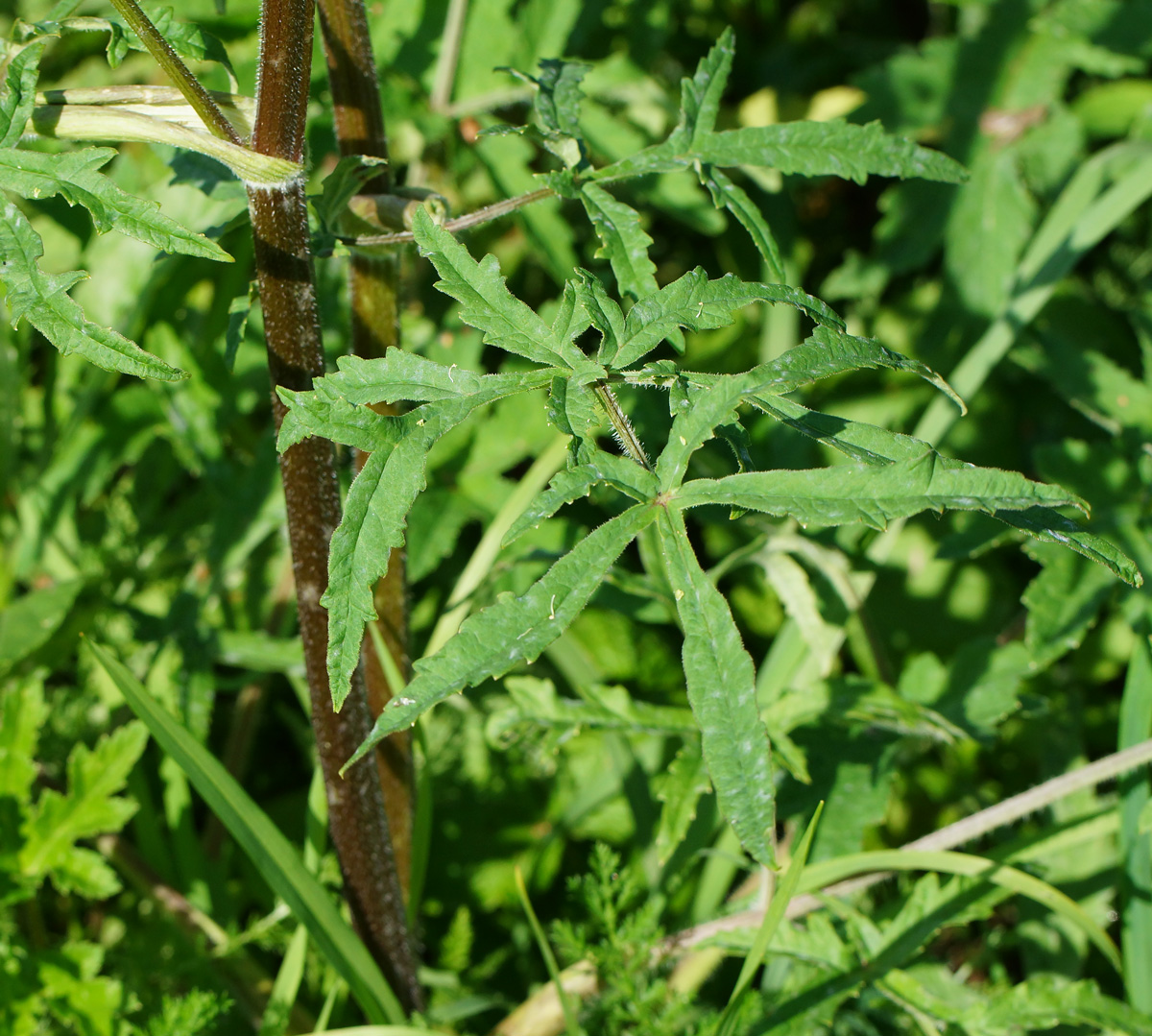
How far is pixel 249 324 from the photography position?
1943mm

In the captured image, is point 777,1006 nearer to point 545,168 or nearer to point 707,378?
point 707,378

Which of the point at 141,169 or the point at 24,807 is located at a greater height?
the point at 141,169

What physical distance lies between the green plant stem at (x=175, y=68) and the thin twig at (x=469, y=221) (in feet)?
0.55

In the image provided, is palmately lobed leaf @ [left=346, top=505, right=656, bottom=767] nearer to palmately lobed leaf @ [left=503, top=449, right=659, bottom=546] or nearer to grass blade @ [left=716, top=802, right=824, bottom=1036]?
palmately lobed leaf @ [left=503, top=449, right=659, bottom=546]

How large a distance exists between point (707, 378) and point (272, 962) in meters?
1.57

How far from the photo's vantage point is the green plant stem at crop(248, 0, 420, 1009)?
107 cm

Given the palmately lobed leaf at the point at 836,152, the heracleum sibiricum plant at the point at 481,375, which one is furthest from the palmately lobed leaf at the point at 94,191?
the palmately lobed leaf at the point at 836,152

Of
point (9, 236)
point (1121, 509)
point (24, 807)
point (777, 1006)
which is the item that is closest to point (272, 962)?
point (24, 807)

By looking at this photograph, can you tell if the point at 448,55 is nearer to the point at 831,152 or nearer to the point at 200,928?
the point at 831,152

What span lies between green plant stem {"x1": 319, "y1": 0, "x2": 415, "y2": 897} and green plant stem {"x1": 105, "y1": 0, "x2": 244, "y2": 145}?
0.78 ft

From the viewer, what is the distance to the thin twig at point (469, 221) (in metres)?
1.16

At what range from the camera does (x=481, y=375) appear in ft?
3.42

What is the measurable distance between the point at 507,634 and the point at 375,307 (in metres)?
0.58

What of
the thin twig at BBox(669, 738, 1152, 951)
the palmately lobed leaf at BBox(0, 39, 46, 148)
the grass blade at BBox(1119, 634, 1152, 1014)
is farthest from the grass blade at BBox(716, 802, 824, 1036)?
the palmately lobed leaf at BBox(0, 39, 46, 148)
